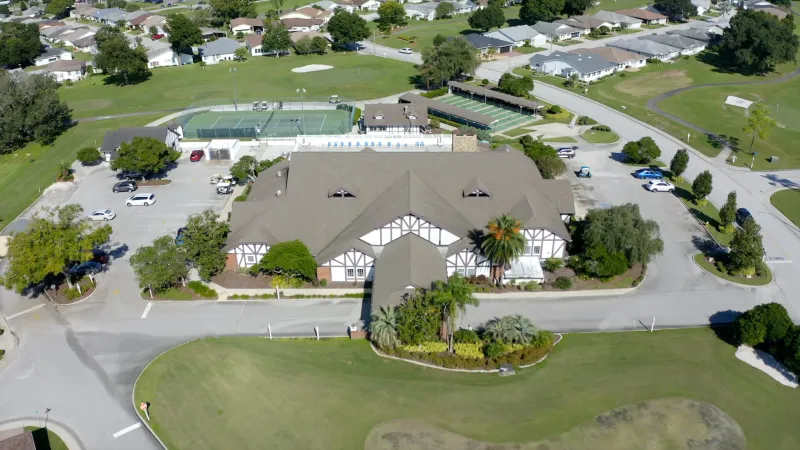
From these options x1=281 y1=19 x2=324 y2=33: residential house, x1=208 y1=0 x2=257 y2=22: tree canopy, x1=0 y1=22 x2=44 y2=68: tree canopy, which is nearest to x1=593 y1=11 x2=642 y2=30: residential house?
x1=281 y1=19 x2=324 y2=33: residential house

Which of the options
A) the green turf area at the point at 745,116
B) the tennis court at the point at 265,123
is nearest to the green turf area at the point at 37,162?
the tennis court at the point at 265,123

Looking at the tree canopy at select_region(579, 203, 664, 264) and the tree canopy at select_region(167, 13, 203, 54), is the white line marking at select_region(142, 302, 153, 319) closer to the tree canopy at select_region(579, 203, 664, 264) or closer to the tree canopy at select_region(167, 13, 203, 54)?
the tree canopy at select_region(579, 203, 664, 264)

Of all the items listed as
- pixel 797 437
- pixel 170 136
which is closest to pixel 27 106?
pixel 170 136

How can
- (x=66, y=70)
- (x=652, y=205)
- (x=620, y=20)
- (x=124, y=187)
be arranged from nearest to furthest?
1. (x=652, y=205)
2. (x=124, y=187)
3. (x=66, y=70)
4. (x=620, y=20)

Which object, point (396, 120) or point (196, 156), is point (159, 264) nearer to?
point (196, 156)

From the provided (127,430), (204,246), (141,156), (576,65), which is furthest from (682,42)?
(127,430)
